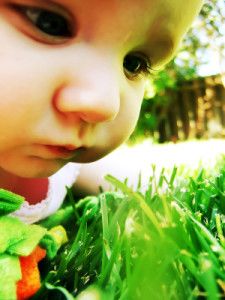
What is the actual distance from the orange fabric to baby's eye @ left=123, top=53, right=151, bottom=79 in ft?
1.29

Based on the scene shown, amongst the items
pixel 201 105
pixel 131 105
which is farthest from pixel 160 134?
pixel 131 105

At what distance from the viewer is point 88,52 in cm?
72

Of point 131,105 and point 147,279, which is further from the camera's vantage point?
point 131,105

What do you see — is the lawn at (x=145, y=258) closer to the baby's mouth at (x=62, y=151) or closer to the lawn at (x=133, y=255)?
the lawn at (x=133, y=255)

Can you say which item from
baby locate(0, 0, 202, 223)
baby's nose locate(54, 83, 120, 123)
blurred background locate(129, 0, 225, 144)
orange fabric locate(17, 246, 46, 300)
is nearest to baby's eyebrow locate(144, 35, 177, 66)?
baby locate(0, 0, 202, 223)

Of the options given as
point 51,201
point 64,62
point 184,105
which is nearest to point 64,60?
point 64,62

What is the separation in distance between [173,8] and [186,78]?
735 cm

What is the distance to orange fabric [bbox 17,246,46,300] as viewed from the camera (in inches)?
23.1

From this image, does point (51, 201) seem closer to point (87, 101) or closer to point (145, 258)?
point (87, 101)

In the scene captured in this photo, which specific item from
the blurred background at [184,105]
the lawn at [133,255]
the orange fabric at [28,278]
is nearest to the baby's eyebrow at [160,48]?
the lawn at [133,255]

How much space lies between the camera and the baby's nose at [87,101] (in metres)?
0.69

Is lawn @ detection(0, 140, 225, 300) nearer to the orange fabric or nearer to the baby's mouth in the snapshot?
the orange fabric

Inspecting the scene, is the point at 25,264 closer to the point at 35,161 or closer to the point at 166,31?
the point at 35,161

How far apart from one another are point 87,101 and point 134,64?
0.23 metres
